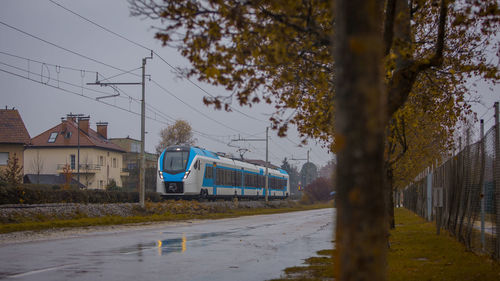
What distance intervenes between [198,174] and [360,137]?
36317 millimetres

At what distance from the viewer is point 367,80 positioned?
296 centimetres

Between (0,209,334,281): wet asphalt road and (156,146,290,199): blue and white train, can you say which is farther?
(156,146,290,199): blue and white train

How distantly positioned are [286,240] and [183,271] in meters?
8.12

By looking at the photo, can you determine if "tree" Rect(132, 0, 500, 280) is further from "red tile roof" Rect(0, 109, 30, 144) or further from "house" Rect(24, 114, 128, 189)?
"house" Rect(24, 114, 128, 189)

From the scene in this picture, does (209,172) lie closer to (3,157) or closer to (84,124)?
(3,157)

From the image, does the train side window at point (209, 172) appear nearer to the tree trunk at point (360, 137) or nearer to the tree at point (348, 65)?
the tree at point (348, 65)

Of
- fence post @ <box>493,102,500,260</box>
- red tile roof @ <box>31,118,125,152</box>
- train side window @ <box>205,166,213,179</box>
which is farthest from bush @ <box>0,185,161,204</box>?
red tile roof @ <box>31,118,125,152</box>

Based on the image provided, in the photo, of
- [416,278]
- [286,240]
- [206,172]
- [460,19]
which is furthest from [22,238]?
[206,172]

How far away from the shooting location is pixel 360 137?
2975 mm

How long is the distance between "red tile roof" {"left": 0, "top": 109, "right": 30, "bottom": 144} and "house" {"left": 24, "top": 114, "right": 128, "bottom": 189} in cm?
A: 1581

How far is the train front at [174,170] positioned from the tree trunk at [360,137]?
35.3 m

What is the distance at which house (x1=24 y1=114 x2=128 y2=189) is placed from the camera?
78375 millimetres

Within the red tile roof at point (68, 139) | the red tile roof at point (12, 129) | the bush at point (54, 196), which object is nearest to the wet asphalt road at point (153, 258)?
the bush at point (54, 196)

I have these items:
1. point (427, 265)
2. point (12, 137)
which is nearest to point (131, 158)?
point (12, 137)
